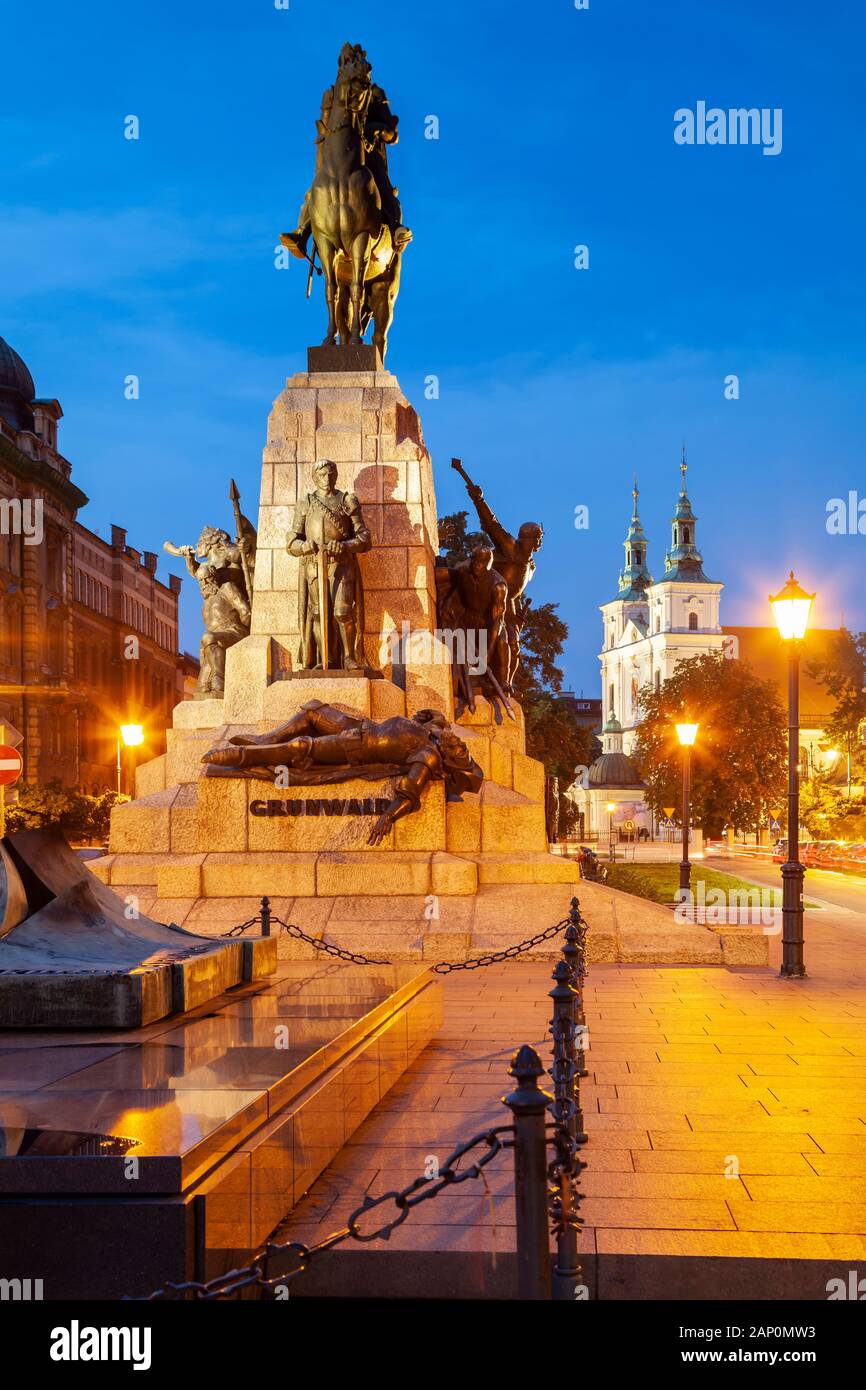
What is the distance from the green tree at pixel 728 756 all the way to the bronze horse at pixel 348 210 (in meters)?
42.9

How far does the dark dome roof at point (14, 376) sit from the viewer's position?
2421 inches

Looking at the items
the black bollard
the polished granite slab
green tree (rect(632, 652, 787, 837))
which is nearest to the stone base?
the polished granite slab

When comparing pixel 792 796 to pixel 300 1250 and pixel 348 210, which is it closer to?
pixel 348 210

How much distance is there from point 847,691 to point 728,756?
19.2ft

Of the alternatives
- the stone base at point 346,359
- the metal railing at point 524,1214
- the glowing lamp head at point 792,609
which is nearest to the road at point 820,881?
the glowing lamp head at point 792,609

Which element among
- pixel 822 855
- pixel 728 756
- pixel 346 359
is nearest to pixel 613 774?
pixel 728 756

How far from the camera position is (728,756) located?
A: 63.0 metres

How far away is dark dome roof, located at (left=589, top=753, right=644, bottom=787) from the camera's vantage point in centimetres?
12000

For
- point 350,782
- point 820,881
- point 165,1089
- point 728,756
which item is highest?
point 728,756

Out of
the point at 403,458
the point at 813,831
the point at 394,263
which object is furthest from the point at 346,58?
the point at 813,831

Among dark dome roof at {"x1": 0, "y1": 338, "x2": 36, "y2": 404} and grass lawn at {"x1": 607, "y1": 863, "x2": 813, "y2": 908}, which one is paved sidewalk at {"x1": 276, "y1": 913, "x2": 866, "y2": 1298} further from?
dark dome roof at {"x1": 0, "y1": 338, "x2": 36, "y2": 404}

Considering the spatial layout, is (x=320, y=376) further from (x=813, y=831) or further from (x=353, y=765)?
(x=813, y=831)
